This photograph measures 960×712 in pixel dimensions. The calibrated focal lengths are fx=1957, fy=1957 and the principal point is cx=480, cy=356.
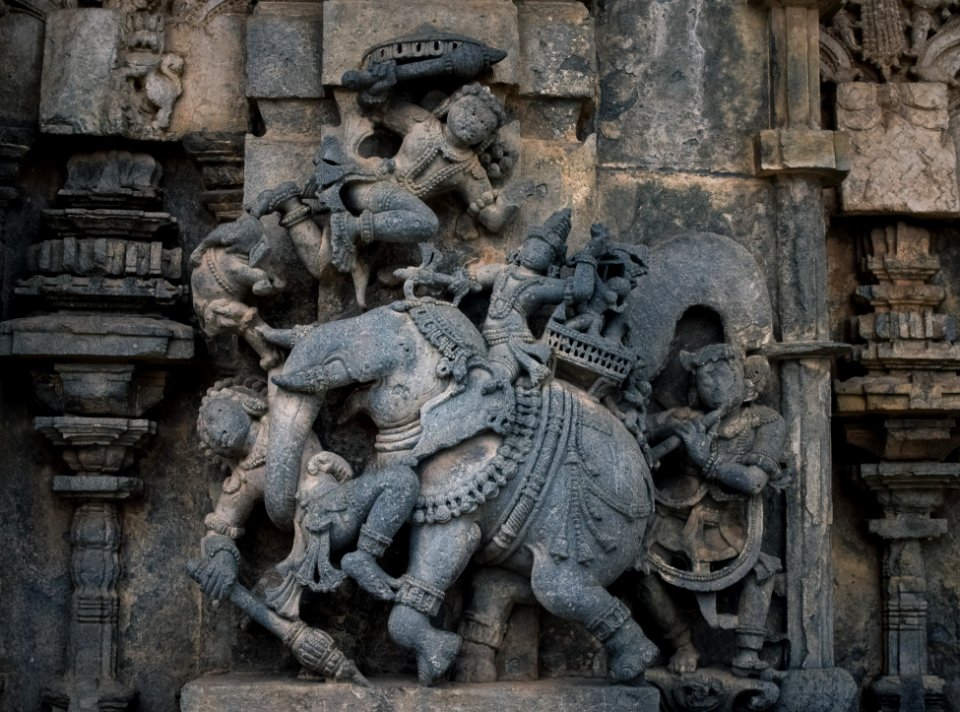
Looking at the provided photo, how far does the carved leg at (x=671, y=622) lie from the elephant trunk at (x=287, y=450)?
56.2 inches

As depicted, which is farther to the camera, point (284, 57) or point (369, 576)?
point (284, 57)

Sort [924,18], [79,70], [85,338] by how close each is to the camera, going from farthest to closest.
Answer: [924,18] < [79,70] < [85,338]

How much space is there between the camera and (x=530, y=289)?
728cm

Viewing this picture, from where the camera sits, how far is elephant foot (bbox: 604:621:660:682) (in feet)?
23.2

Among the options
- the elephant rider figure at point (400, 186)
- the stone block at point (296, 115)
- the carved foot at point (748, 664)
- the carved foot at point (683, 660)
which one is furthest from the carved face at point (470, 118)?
the carved foot at point (748, 664)

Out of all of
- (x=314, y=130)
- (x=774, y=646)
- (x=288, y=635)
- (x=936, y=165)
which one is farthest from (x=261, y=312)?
(x=936, y=165)

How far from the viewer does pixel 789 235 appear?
789 cm

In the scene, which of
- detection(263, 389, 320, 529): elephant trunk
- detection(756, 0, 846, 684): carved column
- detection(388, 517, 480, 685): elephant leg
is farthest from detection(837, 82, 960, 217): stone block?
detection(263, 389, 320, 529): elephant trunk

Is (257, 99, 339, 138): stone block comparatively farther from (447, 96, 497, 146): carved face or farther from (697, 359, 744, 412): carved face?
(697, 359, 744, 412): carved face

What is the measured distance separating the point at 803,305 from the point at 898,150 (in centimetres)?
118

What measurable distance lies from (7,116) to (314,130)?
1.38 m

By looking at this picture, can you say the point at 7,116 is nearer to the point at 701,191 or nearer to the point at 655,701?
the point at 701,191

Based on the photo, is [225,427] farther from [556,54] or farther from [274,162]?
[556,54]

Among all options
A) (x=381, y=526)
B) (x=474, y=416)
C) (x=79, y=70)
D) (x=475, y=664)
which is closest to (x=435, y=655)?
(x=475, y=664)
